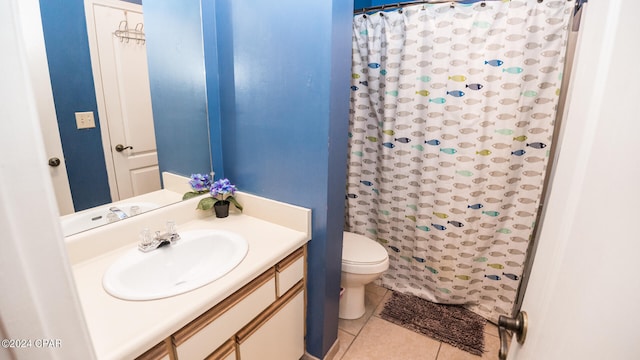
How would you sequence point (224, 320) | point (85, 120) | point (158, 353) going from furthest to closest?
point (85, 120)
point (224, 320)
point (158, 353)

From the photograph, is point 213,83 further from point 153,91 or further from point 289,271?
point 289,271

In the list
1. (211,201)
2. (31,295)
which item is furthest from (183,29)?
(31,295)

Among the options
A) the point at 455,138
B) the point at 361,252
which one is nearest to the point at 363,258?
the point at 361,252

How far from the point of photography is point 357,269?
1824 mm

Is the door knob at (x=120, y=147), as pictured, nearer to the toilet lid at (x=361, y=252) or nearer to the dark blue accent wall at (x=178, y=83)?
the dark blue accent wall at (x=178, y=83)

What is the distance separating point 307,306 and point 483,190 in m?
1.30

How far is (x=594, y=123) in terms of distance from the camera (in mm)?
424

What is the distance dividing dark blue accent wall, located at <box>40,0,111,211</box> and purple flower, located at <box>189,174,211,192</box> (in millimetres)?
384

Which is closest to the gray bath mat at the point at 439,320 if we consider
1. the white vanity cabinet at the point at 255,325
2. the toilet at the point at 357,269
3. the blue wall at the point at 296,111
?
the toilet at the point at 357,269

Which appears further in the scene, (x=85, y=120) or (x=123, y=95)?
(x=123, y=95)

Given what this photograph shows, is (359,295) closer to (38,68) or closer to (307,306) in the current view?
(307,306)

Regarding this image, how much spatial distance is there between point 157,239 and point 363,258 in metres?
1.16

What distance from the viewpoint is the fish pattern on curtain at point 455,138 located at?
66.7 inches

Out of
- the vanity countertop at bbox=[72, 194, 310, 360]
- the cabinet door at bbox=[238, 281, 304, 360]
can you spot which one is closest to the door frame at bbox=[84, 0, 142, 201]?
the vanity countertop at bbox=[72, 194, 310, 360]
